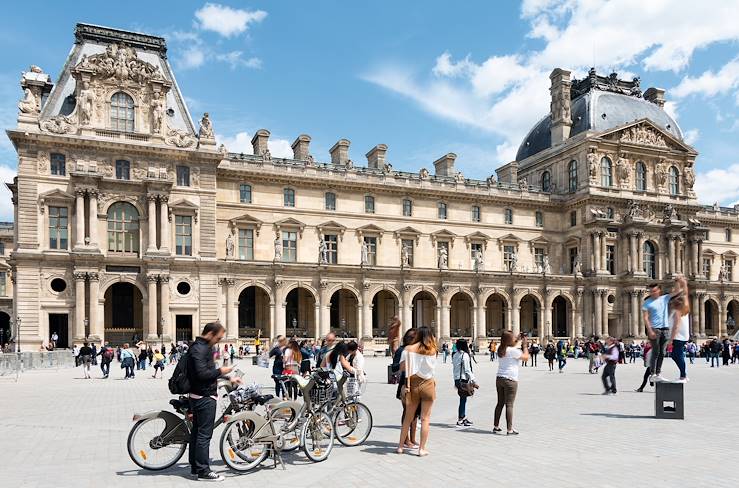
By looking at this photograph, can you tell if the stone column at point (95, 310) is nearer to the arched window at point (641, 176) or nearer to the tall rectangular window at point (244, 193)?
the tall rectangular window at point (244, 193)

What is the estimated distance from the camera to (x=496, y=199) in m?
64.1

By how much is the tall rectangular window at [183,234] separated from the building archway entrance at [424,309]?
21537mm

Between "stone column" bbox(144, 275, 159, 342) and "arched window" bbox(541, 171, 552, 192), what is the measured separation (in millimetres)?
41032

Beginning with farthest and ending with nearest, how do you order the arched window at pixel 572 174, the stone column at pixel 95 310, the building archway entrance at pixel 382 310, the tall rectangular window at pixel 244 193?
the arched window at pixel 572 174, the building archway entrance at pixel 382 310, the tall rectangular window at pixel 244 193, the stone column at pixel 95 310

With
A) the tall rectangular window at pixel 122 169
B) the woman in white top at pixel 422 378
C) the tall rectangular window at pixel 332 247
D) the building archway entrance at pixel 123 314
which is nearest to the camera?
the woman in white top at pixel 422 378

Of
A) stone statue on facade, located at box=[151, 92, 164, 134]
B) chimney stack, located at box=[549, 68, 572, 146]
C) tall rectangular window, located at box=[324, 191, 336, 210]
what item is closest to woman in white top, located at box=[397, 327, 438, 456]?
stone statue on facade, located at box=[151, 92, 164, 134]

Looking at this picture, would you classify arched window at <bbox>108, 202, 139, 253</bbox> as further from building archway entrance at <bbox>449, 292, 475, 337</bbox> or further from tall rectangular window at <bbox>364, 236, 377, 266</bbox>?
building archway entrance at <bbox>449, 292, 475, 337</bbox>

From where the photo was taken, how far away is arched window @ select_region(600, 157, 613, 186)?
2574 inches

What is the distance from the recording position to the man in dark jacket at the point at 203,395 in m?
9.90

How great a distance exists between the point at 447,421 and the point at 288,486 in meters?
6.68

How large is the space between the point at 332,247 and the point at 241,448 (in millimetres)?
47241

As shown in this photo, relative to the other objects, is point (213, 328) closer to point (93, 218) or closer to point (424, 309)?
point (93, 218)

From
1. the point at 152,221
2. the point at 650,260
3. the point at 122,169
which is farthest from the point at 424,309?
the point at 122,169

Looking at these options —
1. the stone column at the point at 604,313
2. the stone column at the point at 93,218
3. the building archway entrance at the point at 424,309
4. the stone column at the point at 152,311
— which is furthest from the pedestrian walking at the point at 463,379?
the stone column at the point at 604,313
